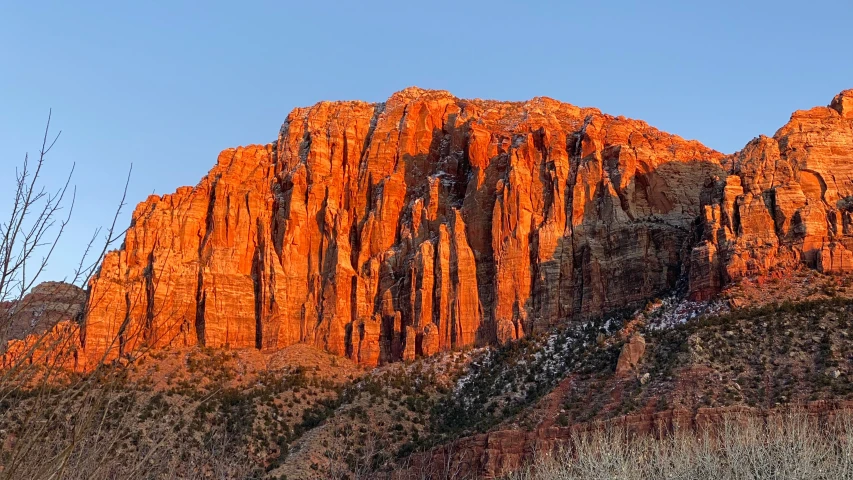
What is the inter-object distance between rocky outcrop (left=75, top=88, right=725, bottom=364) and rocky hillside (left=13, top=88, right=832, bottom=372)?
0.19 metres

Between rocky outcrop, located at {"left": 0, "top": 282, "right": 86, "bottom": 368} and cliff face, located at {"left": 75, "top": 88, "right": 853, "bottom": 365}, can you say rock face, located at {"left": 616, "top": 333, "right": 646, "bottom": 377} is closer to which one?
cliff face, located at {"left": 75, "top": 88, "right": 853, "bottom": 365}

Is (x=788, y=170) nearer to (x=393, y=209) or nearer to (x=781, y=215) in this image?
(x=781, y=215)

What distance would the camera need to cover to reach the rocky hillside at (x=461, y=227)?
76.8 metres

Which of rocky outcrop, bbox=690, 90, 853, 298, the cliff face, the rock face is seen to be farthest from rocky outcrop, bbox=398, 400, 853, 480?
the cliff face

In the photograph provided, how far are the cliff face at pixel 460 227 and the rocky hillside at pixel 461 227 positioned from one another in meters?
0.16

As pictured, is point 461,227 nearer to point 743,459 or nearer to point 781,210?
point 781,210

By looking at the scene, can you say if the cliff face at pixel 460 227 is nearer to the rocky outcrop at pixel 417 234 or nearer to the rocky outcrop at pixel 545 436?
the rocky outcrop at pixel 417 234

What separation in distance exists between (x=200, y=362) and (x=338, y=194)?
25.4 meters

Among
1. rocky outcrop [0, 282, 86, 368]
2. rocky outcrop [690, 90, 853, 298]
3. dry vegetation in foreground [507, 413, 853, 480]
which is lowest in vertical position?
dry vegetation in foreground [507, 413, 853, 480]

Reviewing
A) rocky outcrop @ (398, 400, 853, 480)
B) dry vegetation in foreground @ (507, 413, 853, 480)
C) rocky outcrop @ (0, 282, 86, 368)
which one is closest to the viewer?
rocky outcrop @ (0, 282, 86, 368)

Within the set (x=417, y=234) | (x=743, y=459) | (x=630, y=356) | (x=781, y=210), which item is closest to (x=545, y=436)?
(x=630, y=356)

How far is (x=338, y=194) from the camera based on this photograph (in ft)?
334

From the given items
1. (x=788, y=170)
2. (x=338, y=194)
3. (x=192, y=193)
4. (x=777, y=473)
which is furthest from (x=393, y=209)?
(x=777, y=473)

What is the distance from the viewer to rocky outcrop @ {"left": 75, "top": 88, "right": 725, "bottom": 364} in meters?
85.1
